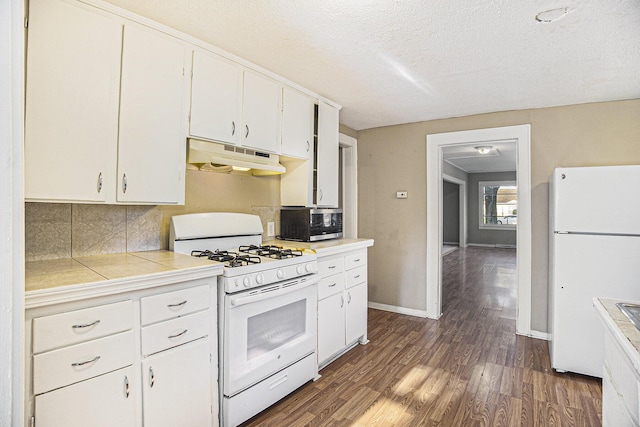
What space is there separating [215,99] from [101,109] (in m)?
0.69

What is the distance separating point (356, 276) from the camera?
3006mm

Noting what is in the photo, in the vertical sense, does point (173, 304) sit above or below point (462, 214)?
below

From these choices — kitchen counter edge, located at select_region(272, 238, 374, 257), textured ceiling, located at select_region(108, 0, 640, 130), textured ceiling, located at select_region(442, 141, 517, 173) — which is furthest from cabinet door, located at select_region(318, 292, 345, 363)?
textured ceiling, located at select_region(442, 141, 517, 173)

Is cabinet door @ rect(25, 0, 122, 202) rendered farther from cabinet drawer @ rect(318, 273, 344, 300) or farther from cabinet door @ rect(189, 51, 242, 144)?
cabinet drawer @ rect(318, 273, 344, 300)

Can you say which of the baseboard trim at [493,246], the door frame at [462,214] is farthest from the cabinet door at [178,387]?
the baseboard trim at [493,246]

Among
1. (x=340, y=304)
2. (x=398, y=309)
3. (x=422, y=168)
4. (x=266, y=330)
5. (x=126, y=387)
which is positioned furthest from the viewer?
(x=398, y=309)

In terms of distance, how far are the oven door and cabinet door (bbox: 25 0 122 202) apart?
96 cm

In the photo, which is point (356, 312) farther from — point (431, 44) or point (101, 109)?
point (101, 109)

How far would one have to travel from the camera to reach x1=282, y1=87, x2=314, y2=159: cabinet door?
8.89ft

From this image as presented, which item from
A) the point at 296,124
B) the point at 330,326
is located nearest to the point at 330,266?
the point at 330,326

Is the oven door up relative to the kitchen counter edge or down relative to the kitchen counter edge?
down

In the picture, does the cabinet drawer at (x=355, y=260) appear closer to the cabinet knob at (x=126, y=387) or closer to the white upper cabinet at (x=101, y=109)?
the white upper cabinet at (x=101, y=109)

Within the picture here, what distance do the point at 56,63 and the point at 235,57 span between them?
41.7 inches

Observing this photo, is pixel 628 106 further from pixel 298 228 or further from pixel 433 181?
pixel 298 228
